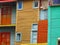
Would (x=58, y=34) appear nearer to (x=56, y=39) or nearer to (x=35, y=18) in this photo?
(x=56, y=39)

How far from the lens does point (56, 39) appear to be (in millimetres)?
13766

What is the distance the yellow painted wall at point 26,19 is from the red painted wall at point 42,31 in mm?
690

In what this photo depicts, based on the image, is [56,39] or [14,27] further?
[14,27]

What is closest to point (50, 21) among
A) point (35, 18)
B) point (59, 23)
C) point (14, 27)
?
point (59, 23)

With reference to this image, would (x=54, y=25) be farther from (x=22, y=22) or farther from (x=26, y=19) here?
(x=22, y=22)

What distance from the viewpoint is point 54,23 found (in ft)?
45.9

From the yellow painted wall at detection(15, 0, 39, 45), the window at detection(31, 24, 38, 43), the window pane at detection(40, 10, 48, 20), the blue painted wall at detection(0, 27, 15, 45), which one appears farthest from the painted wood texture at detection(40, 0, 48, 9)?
the blue painted wall at detection(0, 27, 15, 45)

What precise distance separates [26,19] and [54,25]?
10.1ft

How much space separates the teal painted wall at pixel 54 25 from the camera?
45.3 ft

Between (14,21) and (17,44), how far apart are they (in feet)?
6.51

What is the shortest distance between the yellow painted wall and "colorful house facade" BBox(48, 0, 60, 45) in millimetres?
2458

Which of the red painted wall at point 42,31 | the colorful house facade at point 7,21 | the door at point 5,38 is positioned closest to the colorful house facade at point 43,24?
the red painted wall at point 42,31

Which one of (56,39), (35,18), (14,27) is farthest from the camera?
(14,27)

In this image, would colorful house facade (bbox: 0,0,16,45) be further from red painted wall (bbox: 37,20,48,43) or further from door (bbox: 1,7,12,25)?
red painted wall (bbox: 37,20,48,43)
